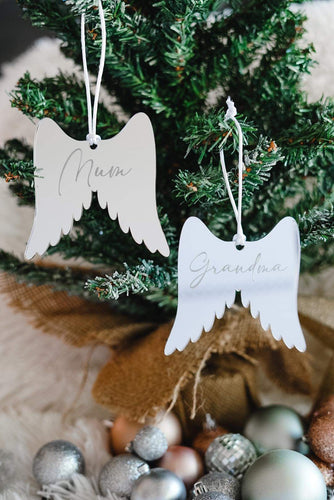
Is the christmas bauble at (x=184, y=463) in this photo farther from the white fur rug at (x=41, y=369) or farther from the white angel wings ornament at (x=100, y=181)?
the white angel wings ornament at (x=100, y=181)

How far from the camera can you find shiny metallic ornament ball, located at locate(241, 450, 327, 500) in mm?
463

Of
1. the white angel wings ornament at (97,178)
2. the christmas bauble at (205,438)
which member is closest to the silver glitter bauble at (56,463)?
the christmas bauble at (205,438)

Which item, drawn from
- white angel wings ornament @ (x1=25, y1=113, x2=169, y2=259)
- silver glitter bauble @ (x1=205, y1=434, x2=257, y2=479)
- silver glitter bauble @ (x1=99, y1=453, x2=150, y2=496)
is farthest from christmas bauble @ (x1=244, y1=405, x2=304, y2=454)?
white angel wings ornament @ (x1=25, y1=113, x2=169, y2=259)

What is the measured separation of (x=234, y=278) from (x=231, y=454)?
0.72ft

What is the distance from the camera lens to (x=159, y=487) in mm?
504

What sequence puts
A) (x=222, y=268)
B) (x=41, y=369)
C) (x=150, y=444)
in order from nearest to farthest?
1. (x=222, y=268)
2. (x=150, y=444)
3. (x=41, y=369)

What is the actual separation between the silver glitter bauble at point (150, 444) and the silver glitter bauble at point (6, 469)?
0.15 meters

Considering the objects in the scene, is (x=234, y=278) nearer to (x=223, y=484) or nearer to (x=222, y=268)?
(x=222, y=268)

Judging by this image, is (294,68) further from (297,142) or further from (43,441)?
(43,441)

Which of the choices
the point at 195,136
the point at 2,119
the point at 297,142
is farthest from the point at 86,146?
the point at 2,119

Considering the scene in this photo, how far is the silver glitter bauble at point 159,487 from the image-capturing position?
0.50 metres

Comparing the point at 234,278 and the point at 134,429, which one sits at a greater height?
the point at 234,278

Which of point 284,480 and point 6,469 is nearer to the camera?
point 284,480

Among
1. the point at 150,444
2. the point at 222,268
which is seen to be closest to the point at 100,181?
the point at 222,268
